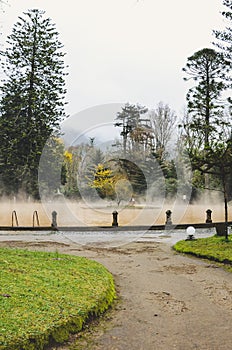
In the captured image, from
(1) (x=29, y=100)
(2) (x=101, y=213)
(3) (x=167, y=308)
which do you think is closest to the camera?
(3) (x=167, y=308)

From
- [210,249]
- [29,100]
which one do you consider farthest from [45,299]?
[29,100]

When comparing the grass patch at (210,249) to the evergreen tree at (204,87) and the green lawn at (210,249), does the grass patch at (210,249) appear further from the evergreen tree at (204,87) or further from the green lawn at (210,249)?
the evergreen tree at (204,87)

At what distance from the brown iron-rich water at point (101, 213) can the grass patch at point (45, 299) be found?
13.8m

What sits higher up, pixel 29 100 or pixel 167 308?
pixel 29 100

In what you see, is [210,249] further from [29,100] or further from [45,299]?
[29,100]

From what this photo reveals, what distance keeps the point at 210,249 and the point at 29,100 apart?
65.4 ft

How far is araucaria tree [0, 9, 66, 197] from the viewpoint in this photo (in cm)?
2609

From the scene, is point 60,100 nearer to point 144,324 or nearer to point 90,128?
point 90,128

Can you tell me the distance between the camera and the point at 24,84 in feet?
89.0

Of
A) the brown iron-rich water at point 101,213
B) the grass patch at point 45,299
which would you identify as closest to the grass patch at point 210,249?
the grass patch at point 45,299

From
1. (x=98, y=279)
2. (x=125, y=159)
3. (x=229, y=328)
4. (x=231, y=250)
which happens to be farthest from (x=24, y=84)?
(x=229, y=328)

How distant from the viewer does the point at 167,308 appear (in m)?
4.99

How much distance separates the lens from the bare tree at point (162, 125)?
86.1 feet

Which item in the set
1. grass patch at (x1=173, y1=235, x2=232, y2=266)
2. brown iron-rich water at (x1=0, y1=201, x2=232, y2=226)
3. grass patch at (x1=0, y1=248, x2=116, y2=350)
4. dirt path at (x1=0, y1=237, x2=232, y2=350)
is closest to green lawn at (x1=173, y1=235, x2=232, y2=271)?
grass patch at (x1=173, y1=235, x2=232, y2=266)
